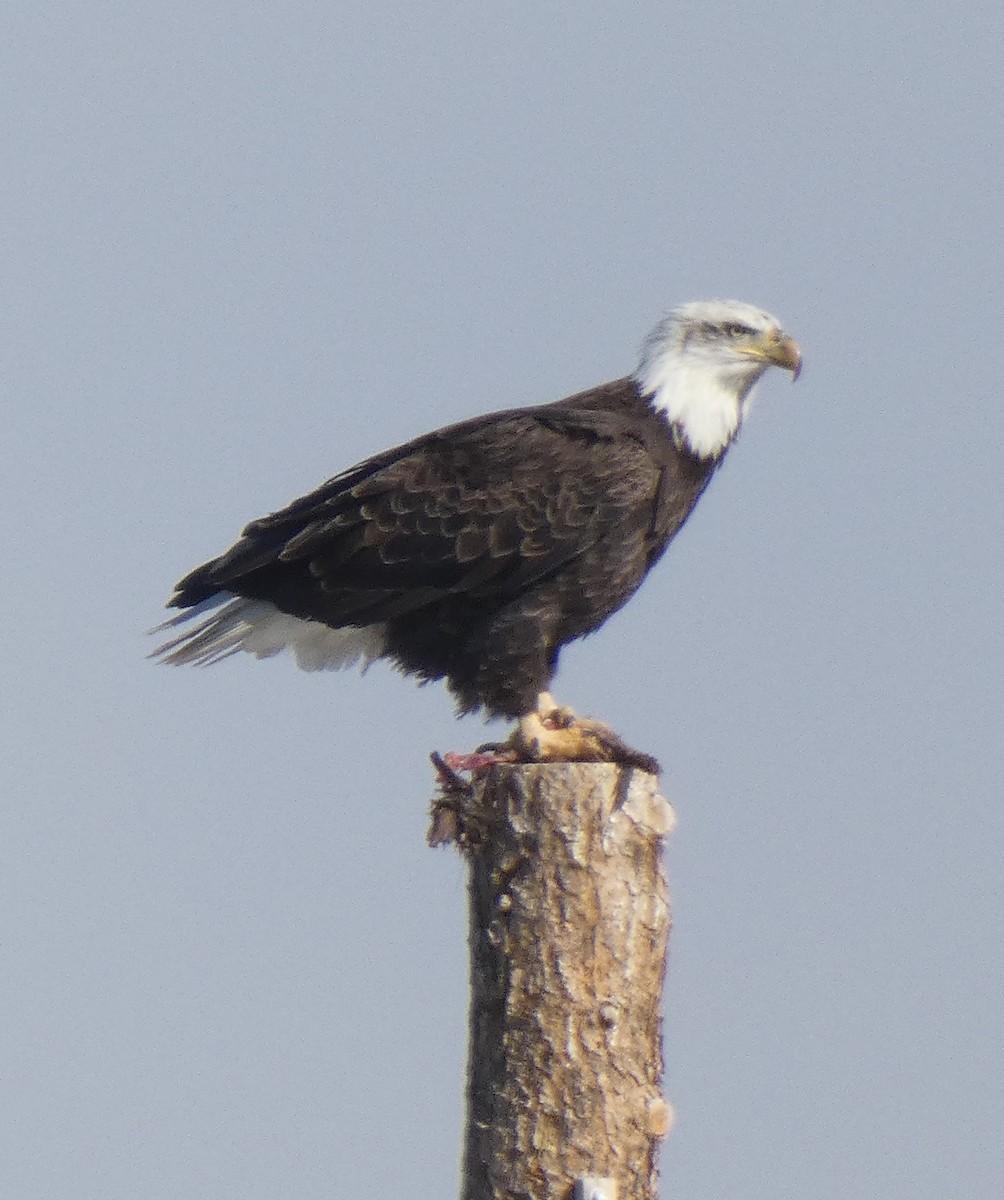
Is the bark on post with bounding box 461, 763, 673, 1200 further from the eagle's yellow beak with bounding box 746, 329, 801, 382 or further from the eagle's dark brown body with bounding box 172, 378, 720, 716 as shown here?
the eagle's yellow beak with bounding box 746, 329, 801, 382

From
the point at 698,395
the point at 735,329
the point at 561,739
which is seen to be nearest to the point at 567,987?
the point at 561,739

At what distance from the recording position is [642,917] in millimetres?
5930

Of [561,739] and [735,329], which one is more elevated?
[735,329]

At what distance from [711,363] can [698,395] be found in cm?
22

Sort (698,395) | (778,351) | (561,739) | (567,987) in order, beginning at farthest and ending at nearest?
(778,351) < (698,395) < (561,739) < (567,987)

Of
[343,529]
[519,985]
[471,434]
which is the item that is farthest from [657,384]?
[519,985]

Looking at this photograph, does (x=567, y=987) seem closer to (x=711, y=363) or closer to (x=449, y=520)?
(x=449, y=520)

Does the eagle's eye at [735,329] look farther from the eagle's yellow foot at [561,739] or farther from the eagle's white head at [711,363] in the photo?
the eagle's yellow foot at [561,739]

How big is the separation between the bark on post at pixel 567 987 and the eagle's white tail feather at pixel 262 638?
2.35m

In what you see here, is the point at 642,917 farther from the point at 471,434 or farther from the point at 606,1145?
the point at 471,434

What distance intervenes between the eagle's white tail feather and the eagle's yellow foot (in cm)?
90

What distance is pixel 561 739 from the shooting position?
7.50 metres

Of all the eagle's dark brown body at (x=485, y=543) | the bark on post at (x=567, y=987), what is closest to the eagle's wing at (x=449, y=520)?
the eagle's dark brown body at (x=485, y=543)

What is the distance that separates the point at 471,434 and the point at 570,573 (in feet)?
2.47
